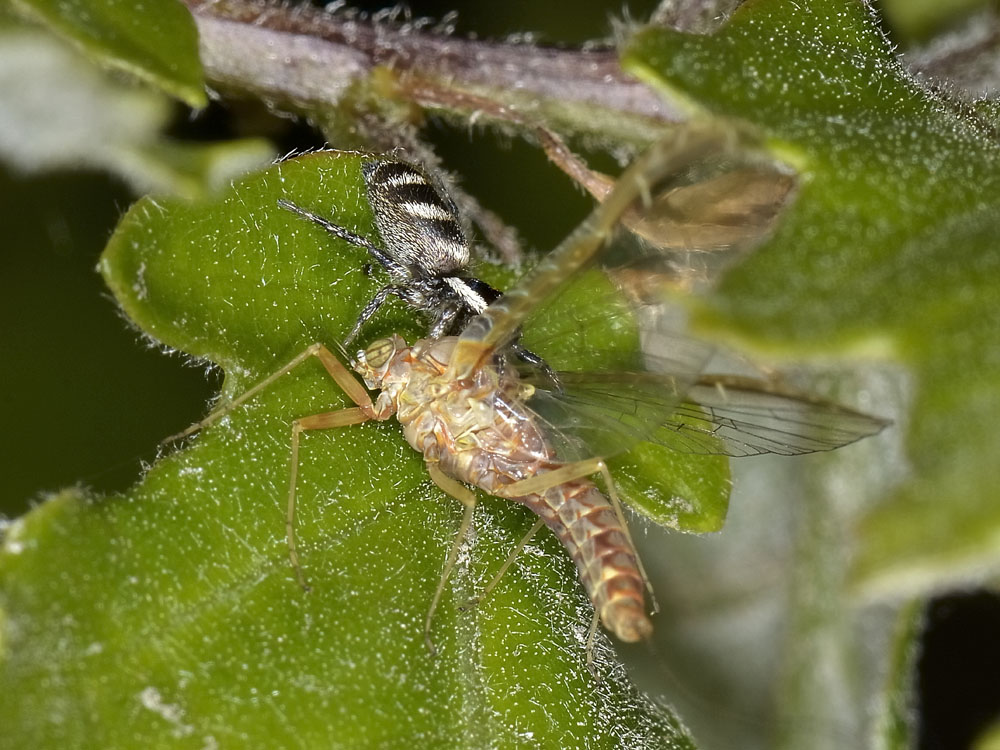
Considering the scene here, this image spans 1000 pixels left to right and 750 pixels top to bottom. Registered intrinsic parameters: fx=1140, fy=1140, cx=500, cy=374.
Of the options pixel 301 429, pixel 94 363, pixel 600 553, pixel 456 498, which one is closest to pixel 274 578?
pixel 301 429

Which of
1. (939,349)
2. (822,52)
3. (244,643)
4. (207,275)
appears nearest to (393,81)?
(207,275)

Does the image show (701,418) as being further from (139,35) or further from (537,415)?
(139,35)

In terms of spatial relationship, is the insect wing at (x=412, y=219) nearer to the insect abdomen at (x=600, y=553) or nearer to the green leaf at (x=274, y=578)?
the green leaf at (x=274, y=578)

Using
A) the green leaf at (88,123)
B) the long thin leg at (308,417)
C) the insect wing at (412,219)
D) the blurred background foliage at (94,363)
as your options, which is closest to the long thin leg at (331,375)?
the long thin leg at (308,417)

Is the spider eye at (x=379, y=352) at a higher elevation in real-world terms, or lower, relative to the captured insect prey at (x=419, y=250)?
lower

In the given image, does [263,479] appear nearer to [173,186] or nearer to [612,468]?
[173,186]
